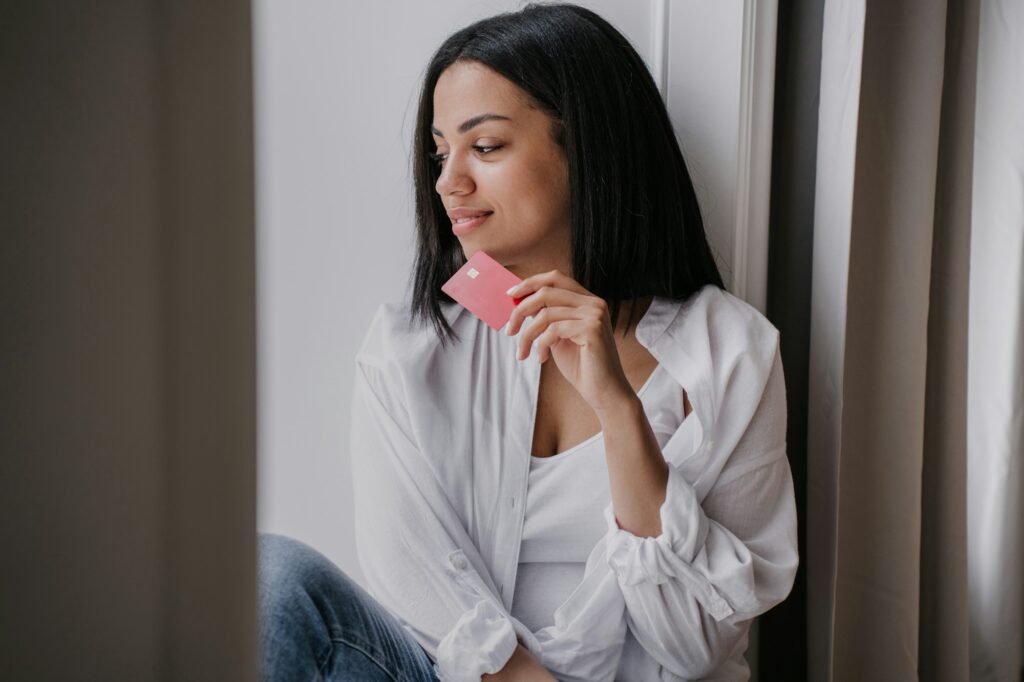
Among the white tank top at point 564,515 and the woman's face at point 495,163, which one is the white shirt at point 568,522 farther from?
the woman's face at point 495,163

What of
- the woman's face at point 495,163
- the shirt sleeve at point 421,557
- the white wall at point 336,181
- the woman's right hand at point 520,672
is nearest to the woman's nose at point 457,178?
the woman's face at point 495,163

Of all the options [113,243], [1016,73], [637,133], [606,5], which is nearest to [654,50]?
[606,5]

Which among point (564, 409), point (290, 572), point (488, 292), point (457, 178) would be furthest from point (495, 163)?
point (290, 572)

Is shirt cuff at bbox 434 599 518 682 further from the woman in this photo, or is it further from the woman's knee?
the woman's knee

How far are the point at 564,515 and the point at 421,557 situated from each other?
0.69ft

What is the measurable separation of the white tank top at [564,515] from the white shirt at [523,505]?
0.02 metres

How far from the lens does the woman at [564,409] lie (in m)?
1.07

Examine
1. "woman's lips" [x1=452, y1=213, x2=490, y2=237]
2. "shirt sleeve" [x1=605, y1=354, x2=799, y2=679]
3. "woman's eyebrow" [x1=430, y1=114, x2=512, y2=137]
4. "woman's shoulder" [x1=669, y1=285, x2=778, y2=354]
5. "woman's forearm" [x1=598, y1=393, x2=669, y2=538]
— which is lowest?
"shirt sleeve" [x1=605, y1=354, x2=799, y2=679]

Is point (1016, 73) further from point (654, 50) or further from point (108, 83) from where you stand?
point (108, 83)

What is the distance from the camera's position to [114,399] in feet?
1.57

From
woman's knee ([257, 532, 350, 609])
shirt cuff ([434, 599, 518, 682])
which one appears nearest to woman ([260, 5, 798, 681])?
shirt cuff ([434, 599, 518, 682])

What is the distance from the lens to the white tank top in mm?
1169

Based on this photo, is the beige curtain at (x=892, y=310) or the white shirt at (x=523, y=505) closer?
the white shirt at (x=523, y=505)

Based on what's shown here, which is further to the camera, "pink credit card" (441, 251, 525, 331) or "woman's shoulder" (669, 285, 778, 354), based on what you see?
"woman's shoulder" (669, 285, 778, 354)
